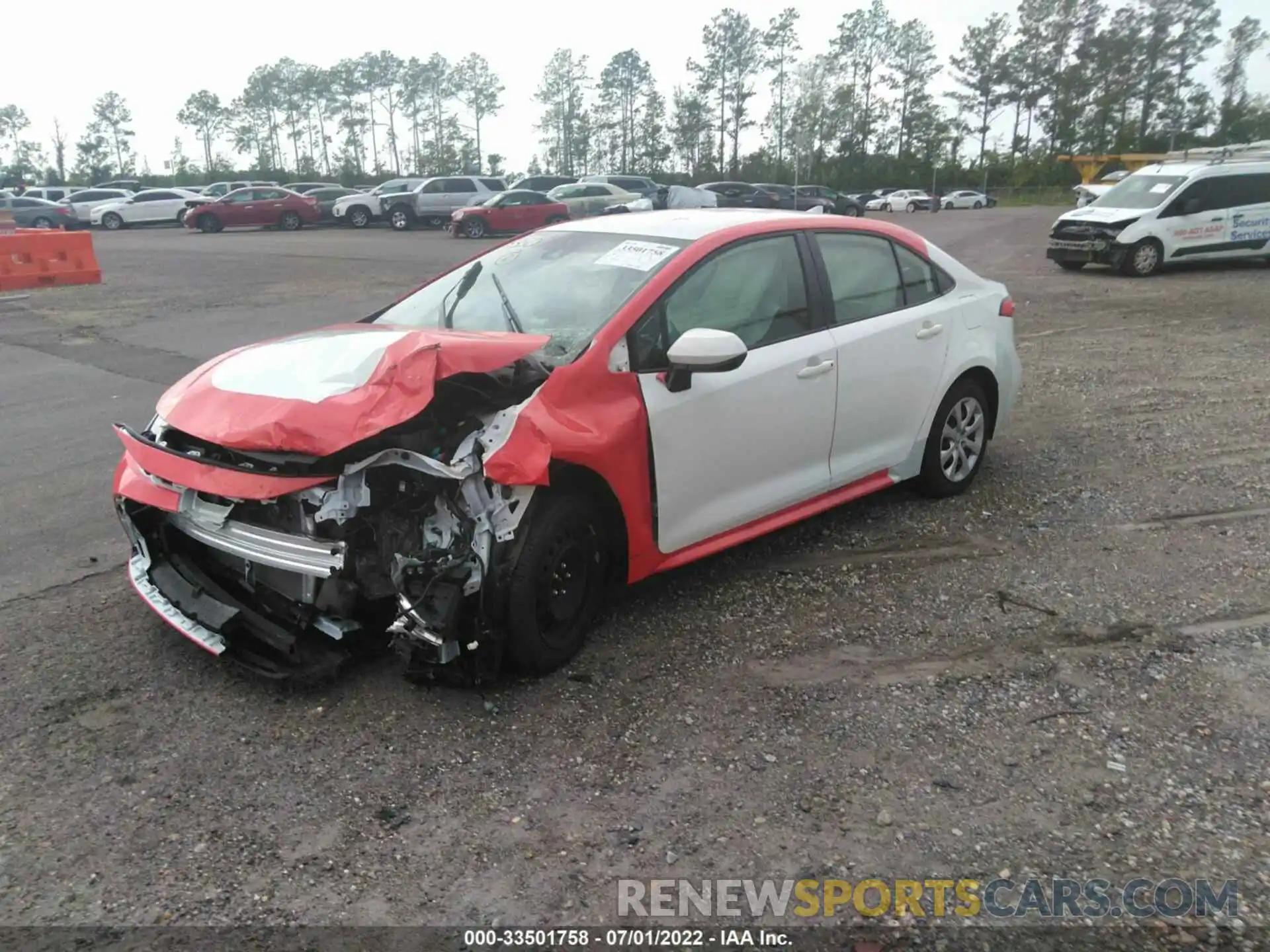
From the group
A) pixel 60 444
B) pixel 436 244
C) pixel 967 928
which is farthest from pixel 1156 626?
pixel 436 244

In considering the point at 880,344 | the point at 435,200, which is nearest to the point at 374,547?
the point at 880,344

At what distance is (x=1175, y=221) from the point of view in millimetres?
17078

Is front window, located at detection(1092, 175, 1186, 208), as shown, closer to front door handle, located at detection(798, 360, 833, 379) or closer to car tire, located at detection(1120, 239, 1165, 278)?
car tire, located at detection(1120, 239, 1165, 278)

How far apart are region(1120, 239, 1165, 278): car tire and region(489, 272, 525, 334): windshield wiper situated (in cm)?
1536

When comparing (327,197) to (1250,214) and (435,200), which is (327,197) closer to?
(435,200)

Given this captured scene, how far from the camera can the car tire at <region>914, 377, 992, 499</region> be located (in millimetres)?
5605

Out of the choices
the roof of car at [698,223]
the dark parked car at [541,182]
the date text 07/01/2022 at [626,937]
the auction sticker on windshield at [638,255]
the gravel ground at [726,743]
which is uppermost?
the dark parked car at [541,182]

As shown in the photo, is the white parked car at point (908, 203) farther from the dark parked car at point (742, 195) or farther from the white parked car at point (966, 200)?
the dark parked car at point (742, 195)

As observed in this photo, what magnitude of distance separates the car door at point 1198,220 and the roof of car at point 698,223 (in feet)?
46.5

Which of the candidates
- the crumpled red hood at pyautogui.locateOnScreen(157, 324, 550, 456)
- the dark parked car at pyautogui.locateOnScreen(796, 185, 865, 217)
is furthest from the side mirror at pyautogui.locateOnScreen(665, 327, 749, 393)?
the dark parked car at pyautogui.locateOnScreen(796, 185, 865, 217)

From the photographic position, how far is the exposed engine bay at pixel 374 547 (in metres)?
3.46

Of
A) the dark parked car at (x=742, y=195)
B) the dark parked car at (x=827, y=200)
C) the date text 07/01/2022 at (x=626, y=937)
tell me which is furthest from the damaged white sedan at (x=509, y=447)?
the dark parked car at (x=827, y=200)

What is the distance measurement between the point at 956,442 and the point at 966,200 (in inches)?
2341

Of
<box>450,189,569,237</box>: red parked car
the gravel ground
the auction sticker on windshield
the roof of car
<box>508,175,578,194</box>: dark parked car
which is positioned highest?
<box>508,175,578,194</box>: dark parked car
